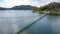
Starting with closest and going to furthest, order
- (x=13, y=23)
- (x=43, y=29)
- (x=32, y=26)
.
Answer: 1. (x=43, y=29)
2. (x=32, y=26)
3. (x=13, y=23)

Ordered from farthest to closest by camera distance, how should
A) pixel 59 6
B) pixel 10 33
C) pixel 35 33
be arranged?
pixel 59 6, pixel 35 33, pixel 10 33

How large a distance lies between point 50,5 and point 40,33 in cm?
3400

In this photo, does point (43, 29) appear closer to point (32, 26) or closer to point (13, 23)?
point (32, 26)

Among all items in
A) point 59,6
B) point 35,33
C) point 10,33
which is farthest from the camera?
point 59,6

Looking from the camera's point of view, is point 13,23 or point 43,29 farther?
point 13,23

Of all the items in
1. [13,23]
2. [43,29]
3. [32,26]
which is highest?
[43,29]

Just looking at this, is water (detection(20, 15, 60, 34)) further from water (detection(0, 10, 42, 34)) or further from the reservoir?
water (detection(0, 10, 42, 34))

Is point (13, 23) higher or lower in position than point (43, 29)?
lower

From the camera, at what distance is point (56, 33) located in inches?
203

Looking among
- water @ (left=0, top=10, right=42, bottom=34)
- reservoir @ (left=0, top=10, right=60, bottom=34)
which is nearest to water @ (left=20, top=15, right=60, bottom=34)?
reservoir @ (left=0, top=10, right=60, bottom=34)

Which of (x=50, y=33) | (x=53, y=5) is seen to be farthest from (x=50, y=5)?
(x=50, y=33)

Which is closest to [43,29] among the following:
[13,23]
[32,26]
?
[32,26]

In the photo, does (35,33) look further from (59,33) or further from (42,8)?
(42,8)

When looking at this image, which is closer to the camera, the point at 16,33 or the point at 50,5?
the point at 16,33
